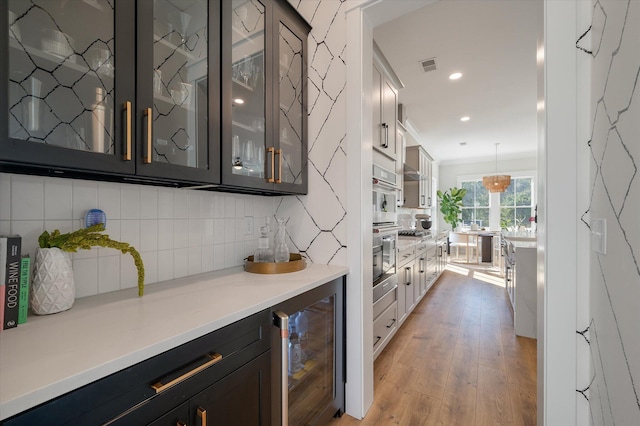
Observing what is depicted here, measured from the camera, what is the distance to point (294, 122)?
66.7 inches

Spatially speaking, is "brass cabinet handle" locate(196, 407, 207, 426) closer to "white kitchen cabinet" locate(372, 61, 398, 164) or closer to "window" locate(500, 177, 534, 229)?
"white kitchen cabinet" locate(372, 61, 398, 164)

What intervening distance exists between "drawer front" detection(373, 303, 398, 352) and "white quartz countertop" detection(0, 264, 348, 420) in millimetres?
1089

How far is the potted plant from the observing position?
2.89 feet

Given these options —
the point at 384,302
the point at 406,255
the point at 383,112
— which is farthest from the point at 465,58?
the point at 384,302

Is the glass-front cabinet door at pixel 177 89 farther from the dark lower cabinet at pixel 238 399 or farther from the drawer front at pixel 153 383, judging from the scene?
the dark lower cabinet at pixel 238 399

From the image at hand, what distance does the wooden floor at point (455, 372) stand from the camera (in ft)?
5.42

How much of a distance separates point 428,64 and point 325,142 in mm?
2156

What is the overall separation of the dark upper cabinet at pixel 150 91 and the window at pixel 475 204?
25.6 feet

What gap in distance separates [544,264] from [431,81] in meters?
3.06

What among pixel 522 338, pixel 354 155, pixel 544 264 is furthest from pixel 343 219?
pixel 522 338

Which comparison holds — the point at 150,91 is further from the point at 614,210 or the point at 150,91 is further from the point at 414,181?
the point at 414,181

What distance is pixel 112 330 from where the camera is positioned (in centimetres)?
77

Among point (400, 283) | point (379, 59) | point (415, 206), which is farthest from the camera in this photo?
point (415, 206)

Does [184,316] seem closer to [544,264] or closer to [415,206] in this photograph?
[544,264]
